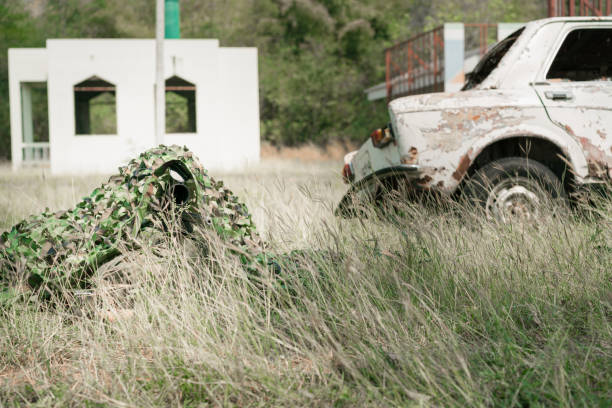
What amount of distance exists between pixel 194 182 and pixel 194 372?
1.30 meters

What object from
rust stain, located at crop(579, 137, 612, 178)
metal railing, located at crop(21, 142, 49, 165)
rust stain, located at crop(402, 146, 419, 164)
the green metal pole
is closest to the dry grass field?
rust stain, located at crop(402, 146, 419, 164)

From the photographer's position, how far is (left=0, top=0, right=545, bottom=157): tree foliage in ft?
116

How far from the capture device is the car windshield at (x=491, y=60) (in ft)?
18.2

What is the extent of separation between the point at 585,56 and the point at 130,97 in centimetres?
1575

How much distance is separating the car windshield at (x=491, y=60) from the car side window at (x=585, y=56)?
44 centimetres

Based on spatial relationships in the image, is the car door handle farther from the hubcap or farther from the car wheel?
the hubcap

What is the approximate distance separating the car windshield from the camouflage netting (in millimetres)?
3076

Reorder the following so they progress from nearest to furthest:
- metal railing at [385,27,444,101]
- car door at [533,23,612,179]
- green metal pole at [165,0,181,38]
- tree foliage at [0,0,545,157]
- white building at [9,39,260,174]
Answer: car door at [533,23,612,179]
metal railing at [385,27,444,101]
white building at [9,39,260,174]
green metal pole at [165,0,181,38]
tree foliage at [0,0,545,157]

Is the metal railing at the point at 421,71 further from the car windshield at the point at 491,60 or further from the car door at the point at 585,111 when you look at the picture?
the car door at the point at 585,111

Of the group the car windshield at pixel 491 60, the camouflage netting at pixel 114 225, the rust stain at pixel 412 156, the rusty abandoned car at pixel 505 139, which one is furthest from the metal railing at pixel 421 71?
the camouflage netting at pixel 114 225

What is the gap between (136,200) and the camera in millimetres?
3443

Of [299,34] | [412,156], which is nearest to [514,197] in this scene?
[412,156]

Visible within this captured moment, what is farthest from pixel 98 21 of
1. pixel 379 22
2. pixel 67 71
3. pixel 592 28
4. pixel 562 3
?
pixel 592 28

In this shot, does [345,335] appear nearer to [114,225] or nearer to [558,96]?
[114,225]
